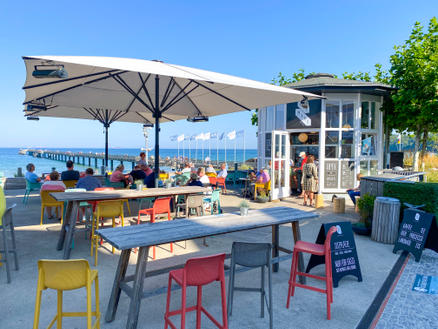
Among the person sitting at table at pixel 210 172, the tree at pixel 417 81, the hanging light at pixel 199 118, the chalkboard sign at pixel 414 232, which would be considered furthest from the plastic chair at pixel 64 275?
the tree at pixel 417 81

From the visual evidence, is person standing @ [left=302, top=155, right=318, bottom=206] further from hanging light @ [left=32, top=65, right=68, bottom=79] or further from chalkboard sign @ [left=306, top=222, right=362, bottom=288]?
hanging light @ [left=32, top=65, right=68, bottom=79]

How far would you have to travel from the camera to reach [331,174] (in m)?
9.70

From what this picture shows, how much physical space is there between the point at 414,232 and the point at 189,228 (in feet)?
12.4

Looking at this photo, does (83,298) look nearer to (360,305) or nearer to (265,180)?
(360,305)

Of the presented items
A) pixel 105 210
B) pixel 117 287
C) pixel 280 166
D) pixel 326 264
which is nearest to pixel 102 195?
pixel 105 210

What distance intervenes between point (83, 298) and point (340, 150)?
8.56m

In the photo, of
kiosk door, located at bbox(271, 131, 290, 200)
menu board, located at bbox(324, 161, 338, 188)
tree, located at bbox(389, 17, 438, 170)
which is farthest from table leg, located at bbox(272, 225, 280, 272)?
tree, located at bbox(389, 17, 438, 170)

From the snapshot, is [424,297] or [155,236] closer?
[155,236]

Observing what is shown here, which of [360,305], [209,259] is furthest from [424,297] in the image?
[209,259]

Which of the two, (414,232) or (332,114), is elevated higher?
(332,114)

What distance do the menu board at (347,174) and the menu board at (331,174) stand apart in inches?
8.6

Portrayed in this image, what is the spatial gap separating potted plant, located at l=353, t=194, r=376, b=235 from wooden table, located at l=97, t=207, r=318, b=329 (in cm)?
278

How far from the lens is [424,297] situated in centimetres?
342

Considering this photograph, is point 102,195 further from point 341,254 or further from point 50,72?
point 341,254
